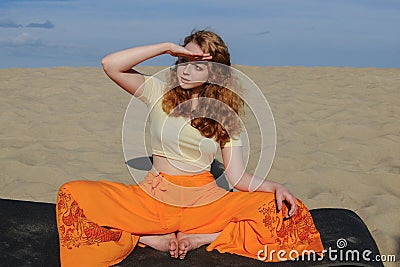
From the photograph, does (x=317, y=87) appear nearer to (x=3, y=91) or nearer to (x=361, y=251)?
(x=3, y=91)

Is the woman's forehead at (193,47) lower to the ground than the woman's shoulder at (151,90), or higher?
higher

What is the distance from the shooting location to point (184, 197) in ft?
8.28

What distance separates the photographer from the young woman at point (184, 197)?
7.80 ft

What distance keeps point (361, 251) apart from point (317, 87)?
5.55m

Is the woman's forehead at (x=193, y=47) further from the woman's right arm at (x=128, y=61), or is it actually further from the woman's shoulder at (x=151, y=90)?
the woman's shoulder at (x=151, y=90)

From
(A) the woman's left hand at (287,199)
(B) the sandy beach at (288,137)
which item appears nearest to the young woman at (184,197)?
(A) the woman's left hand at (287,199)

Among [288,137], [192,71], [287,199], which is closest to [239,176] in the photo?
[287,199]

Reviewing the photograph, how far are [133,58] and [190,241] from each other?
2.71ft

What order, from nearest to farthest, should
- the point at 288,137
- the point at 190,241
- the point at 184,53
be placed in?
the point at 184,53 < the point at 190,241 < the point at 288,137

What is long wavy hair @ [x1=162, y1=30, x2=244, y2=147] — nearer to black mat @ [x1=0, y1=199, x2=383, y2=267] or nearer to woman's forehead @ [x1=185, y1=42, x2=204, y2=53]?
woman's forehead @ [x1=185, y1=42, x2=204, y2=53]

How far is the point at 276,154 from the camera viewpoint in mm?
4844

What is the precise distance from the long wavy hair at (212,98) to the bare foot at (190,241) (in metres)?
0.42

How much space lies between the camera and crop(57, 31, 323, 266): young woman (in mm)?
2379

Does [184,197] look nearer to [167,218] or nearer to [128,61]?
[167,218]
